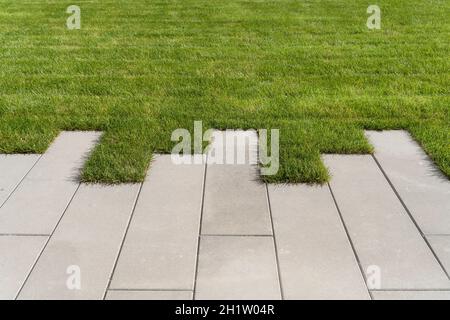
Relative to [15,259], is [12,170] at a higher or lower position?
higher

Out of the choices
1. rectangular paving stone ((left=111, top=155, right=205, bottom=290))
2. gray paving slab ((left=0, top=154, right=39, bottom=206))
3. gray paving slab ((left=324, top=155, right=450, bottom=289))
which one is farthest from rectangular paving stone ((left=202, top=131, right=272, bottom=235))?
gray paving slab ((left=0, top=154, right=39, bottom=206))

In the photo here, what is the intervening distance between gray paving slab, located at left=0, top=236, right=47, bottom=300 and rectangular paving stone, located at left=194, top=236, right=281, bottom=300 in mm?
1381

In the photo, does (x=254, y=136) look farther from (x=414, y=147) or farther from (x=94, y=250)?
(x=94, y=250)

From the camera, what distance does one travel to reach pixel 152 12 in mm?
12289

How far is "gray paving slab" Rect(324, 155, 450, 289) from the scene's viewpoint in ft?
12.9

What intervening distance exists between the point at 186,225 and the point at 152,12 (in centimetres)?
891

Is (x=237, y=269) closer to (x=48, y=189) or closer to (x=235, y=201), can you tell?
(x=235, y=201)

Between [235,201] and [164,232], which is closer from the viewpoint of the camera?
[164,232]

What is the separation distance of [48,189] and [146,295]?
2013 millimetres

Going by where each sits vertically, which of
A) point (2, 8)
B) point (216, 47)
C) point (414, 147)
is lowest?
point (414, 147)

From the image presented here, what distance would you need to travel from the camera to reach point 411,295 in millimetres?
3732

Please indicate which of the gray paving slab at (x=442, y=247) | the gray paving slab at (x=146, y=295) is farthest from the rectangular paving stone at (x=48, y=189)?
the gray paving slab at (x=442, y=247)

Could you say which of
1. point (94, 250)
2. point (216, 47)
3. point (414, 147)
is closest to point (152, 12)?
point (216, 47)

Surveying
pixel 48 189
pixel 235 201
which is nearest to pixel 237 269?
pixel 235 201
